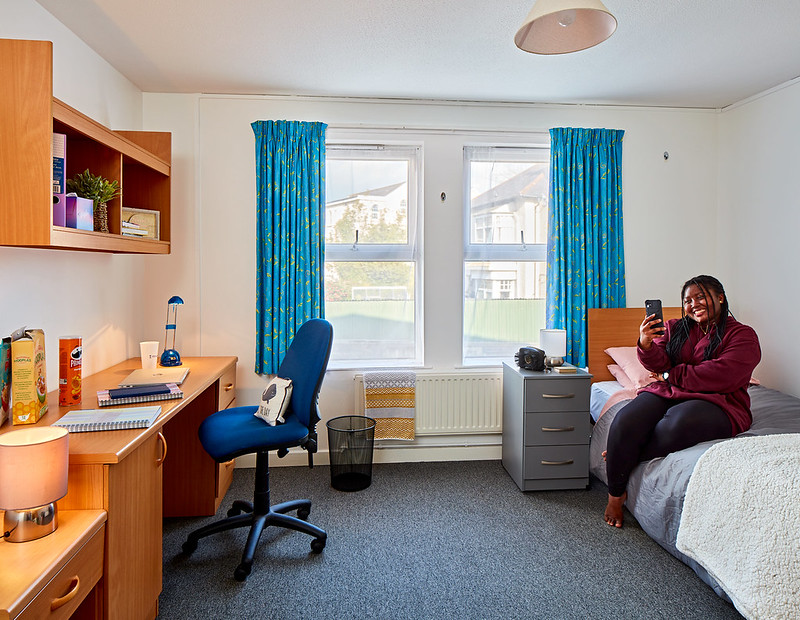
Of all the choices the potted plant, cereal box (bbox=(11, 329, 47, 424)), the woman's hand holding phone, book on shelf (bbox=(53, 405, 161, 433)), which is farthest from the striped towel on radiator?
cereal box (bbox=(11, 329, 47, 424))

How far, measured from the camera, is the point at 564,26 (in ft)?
6.66

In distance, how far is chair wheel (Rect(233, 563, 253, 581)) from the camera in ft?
7.45

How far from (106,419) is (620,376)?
304 cm

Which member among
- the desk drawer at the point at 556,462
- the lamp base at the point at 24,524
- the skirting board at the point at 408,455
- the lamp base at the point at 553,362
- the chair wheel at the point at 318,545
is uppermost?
the lamp base at the point at 553,362

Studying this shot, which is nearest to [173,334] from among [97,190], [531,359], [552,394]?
[97,190]

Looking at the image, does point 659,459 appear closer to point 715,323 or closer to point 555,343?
point 715,323

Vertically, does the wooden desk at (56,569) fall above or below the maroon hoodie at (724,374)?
below

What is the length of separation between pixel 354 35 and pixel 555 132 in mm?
1704

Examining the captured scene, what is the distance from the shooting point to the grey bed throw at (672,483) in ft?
7.77

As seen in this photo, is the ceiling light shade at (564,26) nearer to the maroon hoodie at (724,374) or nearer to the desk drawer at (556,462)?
the maroon hoodie at (724,374)

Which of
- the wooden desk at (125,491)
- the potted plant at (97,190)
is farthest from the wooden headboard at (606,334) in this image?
the potted plant at (97,190)

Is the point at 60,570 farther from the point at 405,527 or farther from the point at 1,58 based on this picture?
the point at 405,527

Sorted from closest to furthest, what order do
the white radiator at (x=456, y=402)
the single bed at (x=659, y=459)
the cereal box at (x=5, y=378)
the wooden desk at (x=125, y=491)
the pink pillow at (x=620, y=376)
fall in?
the wooden desk at (x=125, y=491) → the cereal box at (x=5, y=378) → the single bed at (x=659, y=459) → the pink pillow at (x=620, y=376) → the white radiator at (x=456, y=402)

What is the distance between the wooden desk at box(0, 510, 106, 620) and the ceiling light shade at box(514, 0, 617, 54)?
2176 mm
